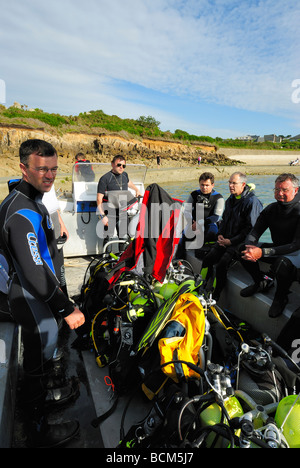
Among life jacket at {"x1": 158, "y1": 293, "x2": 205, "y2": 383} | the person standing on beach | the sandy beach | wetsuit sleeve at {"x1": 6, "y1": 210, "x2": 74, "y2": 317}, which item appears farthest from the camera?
the sandy beach

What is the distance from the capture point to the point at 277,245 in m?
2.94

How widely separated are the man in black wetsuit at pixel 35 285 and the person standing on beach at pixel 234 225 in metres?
2.02

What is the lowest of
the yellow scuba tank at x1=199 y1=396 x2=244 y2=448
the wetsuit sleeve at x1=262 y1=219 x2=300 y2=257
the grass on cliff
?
the yellow scuba tank at x1=199 y1=396 x2=244 y2=448

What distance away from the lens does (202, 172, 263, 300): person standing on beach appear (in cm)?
326

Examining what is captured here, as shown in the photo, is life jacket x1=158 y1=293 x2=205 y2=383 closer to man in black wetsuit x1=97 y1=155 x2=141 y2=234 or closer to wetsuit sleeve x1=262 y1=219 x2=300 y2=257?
wetsuit sleeve x1=262 y1=219 x2=300 y2=257

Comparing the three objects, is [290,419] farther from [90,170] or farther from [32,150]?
[90,170]

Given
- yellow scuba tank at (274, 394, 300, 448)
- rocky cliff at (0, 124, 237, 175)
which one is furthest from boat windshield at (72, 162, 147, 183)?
rocky cliff at (0, 124, 237, 175)

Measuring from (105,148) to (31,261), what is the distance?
122ft

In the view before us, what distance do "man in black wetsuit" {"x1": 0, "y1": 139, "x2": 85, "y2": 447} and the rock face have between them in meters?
27.8

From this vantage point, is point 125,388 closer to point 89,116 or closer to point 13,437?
point 13,437

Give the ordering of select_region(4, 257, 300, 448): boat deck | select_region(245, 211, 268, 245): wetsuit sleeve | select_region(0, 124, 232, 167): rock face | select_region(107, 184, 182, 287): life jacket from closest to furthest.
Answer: select_region(4, 257, 300, 448): boat deck, select_region(107, 184, 182, 287): life jacket, select_region(245, 211, 268, 245): wetsuit sleeve, select_region(0, 124, 232, 167): rock face

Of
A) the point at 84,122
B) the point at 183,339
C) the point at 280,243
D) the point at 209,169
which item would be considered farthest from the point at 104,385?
the point at 84,122

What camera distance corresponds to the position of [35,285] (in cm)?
156

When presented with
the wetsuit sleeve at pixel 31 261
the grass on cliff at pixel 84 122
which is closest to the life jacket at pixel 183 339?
the wetsuit sleeve at pixel 31 261
